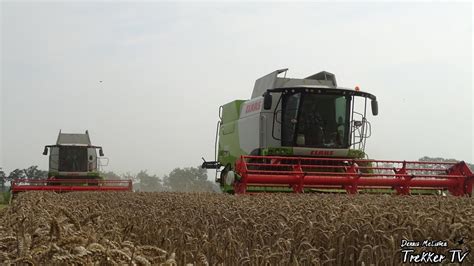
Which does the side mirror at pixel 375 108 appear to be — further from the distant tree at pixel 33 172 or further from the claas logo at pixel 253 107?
the distant tree at pixel 33 172

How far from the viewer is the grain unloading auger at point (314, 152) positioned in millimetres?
11133

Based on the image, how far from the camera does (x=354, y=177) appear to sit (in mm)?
11273

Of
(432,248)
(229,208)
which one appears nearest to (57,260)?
(432,248)

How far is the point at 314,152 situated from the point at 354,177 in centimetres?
178

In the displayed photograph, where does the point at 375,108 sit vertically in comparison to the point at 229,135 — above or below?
above

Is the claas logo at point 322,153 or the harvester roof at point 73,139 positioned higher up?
the harvester roof at point 73,139

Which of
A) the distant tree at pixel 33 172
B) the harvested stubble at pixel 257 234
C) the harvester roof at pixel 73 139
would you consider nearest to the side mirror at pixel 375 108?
the harvested stubble at pixel 257 234

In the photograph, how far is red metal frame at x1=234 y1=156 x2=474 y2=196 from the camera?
1088cm

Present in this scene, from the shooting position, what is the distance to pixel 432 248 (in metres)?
3.23

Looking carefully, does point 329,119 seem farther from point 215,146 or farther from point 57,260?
point 57,260

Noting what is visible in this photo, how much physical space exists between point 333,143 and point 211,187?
9321mm

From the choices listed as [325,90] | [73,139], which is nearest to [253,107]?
[325,90]

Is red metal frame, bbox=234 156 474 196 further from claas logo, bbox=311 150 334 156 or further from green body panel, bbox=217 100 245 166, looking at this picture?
green body panel, bbox=217 100 245 166

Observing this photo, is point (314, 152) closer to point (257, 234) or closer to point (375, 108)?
point (375, 108)
